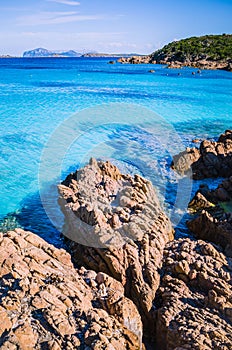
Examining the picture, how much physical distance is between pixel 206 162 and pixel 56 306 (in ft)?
43.6

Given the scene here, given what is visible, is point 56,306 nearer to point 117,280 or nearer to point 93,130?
point 117,280

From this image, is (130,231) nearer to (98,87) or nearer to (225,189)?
(225,189)

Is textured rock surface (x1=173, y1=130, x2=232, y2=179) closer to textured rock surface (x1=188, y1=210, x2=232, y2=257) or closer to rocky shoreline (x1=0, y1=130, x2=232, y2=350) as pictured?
rocky shoreline (x1=0, y1=130, x2=232, y2=350)

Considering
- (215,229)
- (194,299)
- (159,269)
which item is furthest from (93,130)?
(194,299)

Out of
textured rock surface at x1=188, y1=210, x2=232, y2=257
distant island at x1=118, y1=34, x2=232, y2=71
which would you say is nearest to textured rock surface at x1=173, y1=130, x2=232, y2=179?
textured rock surface at x1=188, y1=210, x2=232, y2=257

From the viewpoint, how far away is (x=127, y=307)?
716 centimetres

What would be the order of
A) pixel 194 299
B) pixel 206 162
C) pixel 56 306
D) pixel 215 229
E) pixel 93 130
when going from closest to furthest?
1. pixel 56 306
2. pixel 194 299
3. pixel 215 229
4. pixel 206 162
5. pixel 93 130

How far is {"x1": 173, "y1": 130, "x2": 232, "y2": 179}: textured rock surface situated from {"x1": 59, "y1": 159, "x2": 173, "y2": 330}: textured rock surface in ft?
19.5

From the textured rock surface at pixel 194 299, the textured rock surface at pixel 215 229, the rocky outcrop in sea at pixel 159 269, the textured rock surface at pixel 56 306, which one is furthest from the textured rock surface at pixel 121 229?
the textured rock surface at pixel 215 229

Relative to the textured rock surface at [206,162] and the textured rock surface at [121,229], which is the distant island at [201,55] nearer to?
the textured rock surface at [206,162]

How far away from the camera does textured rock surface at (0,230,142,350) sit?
20.1ft

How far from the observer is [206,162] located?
59.9 ft

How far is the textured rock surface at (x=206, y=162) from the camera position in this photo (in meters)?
17.9

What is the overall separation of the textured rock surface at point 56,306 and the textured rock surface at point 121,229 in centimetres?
68
